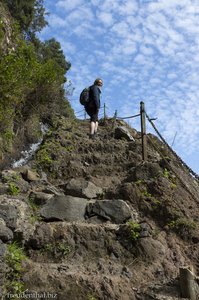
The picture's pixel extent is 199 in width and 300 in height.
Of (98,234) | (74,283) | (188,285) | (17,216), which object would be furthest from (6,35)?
(188,285)

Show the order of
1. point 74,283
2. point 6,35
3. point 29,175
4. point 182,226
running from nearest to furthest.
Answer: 1. point 74,283
2. point 182,226
3. point 29,175
4. point 6,35

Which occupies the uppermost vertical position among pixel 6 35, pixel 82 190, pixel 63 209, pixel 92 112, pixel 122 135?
pixel 6 35

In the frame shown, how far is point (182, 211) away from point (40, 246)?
3016 millimetres

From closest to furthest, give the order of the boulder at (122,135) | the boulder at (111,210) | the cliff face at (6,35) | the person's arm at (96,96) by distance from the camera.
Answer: the boulder at (111,210) → the person's arm at (96,96) → the boulder at (122,135) → the cliff face at (6,35)

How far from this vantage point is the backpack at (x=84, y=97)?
1173 centimetres

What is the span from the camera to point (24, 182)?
920 centimetres

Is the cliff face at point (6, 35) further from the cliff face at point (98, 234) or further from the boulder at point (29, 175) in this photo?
the cliff face at point (98, 234)

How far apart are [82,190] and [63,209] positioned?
3.32 ft

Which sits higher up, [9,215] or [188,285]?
[9,215]

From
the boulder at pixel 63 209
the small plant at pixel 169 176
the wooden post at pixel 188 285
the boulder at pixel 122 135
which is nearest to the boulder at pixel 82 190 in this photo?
the boulder at pixel 63 209

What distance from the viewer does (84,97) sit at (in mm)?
11750

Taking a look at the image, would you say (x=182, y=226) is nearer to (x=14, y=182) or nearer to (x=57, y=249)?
(x=57, y=249)

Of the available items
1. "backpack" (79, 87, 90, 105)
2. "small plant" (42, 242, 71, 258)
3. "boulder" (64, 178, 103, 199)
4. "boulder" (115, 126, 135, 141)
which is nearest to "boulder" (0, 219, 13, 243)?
"small plant" (42, 242, 71, 258)

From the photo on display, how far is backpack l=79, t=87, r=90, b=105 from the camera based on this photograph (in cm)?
1173
